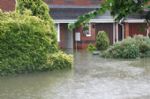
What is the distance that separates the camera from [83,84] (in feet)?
57.2

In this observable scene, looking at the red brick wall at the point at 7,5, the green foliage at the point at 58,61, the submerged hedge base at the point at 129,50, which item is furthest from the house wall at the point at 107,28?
the green foliage at the point at 58,61

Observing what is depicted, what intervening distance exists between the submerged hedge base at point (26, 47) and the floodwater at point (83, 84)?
1.61 feet

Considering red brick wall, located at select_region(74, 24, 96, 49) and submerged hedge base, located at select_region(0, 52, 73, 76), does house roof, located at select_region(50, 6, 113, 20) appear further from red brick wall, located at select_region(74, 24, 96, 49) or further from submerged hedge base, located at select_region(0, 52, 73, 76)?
submerged hedge base, located at select_region(0, 52, 73, 76)

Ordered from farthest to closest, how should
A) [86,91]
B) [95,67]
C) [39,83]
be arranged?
[95,67]
[39,83]
[86,91]

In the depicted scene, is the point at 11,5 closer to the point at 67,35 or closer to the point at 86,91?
the point at 67,35

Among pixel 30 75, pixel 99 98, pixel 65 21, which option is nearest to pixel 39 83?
pixel 30 75

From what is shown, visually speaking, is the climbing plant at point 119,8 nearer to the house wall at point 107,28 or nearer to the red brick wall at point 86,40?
the red brick wall at point 86,40

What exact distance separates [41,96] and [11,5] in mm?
23411

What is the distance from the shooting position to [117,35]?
42.6 m

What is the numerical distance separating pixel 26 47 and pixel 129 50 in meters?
10.4

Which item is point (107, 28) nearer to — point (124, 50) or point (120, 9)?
point (124, 50)

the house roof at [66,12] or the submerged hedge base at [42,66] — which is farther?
the house roof at [66,12]

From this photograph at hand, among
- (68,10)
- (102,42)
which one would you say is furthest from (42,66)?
(68,10)

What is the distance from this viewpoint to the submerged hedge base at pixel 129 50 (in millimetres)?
29812
